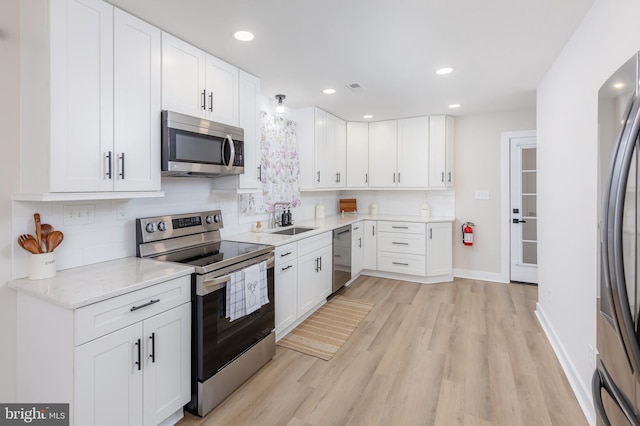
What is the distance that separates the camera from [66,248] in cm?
188

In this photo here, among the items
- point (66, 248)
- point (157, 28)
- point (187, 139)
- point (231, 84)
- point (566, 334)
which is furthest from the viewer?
point (231, 84)

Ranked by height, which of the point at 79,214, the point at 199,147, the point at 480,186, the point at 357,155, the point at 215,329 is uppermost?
the point at 357,155

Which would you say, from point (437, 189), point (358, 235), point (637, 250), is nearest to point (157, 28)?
point (637, 250)

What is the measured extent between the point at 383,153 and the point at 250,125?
2.66 m

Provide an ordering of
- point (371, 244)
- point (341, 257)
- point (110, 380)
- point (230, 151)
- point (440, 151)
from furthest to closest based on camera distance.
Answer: point (371, 244), point (440, 151), point (341, 257), point (230, 151), point (110, 380)

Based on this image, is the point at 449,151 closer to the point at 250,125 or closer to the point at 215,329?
the point at 250,125

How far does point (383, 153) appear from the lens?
5.00 metres

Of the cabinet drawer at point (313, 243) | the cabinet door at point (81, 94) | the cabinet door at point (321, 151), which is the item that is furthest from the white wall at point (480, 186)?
the cabinet door at point (81, 94)

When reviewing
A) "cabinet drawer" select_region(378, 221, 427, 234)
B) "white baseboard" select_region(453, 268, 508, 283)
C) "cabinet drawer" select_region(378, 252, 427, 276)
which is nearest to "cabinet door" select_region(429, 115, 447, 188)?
"cabinet drawer" select_region(378, 221, 427, 234)

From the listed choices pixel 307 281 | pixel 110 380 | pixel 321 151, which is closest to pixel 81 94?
pixel 110 380

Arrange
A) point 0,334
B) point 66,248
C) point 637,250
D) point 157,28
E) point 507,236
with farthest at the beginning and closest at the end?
point 507,236
point 157,28
point 66,248
point 0,334
point 637,250

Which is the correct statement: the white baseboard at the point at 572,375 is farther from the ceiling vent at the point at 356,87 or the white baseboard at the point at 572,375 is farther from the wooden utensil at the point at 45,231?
the wooden utensil at the point at 45,231

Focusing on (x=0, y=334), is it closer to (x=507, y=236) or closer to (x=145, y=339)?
(x=145, y=339)

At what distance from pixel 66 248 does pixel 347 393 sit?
1976 millimetres
